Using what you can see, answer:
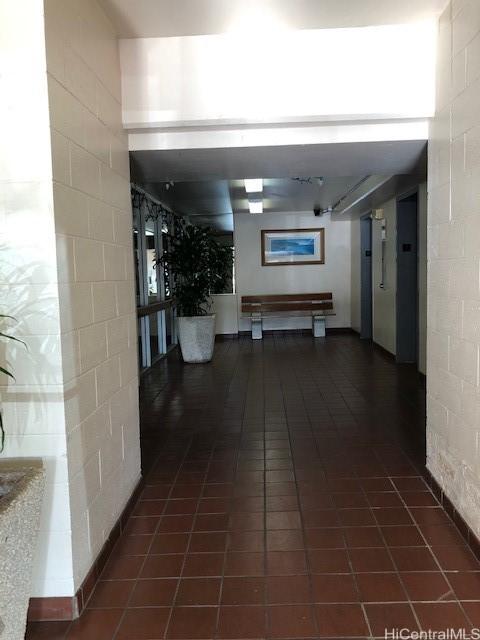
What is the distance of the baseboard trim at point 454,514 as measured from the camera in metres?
2.32

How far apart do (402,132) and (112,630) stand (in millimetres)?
2782

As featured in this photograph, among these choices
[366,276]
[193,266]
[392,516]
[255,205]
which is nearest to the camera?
[392,516]

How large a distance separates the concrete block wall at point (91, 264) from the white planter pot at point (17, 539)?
0.26m

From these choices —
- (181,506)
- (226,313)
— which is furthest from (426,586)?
(226,313)

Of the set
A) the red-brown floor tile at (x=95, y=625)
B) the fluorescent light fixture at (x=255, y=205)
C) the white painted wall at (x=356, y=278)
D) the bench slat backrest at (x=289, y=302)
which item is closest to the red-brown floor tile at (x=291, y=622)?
the red-brown floor tile at (x=95, y=625)

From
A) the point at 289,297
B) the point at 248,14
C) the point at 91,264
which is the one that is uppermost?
the point at 248,14

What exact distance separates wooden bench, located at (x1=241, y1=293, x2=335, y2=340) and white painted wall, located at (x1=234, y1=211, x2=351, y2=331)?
0.89 feet

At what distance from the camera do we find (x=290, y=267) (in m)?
10.3

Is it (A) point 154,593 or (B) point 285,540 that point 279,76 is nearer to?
(B) point 285,540

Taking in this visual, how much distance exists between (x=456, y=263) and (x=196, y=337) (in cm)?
528

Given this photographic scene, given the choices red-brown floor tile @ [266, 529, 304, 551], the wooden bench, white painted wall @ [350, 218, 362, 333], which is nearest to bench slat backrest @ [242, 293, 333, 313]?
the wooden bench

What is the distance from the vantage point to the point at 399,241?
21.8 ft

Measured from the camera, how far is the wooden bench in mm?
9922

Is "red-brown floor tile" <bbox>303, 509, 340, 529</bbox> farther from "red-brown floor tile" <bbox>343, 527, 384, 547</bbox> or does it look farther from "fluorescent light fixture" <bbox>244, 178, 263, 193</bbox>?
"fluorescent light fixture" <bbox>244, 178, 263, 193</bbox>
